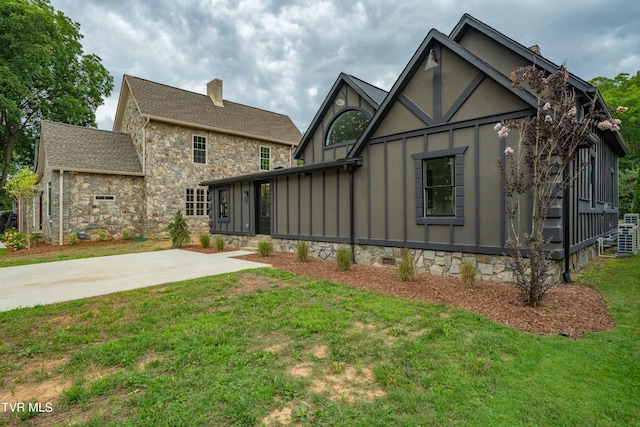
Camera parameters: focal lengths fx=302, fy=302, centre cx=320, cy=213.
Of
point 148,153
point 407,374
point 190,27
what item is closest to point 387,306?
point 407,374

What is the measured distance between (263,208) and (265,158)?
967 centimetres

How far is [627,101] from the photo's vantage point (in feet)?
69.4

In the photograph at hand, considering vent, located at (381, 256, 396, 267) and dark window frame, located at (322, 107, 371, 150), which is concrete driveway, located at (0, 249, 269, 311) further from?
dark window frame, located at (322, 107, 371, 150)

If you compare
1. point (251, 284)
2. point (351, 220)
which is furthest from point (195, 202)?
point (251, 284)

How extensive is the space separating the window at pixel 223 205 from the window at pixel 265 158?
24.3 feet

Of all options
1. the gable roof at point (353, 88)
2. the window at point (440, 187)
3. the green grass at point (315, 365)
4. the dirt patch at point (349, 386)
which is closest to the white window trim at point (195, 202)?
the gable roof at point (353, 88)

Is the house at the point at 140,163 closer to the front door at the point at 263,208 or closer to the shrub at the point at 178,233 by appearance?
the shrub at the point at 178,233

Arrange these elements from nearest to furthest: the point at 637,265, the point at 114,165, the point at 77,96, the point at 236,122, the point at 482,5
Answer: the point at 637,265
the point at 482,5
the point at 114,165
the point at 236,122
the point at 77,96

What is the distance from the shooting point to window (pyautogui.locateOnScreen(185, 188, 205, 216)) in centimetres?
1725

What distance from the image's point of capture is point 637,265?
25.1 feet

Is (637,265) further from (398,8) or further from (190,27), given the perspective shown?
(190,27)

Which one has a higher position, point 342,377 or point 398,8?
point 398,8

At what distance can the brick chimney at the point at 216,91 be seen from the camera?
2041cm

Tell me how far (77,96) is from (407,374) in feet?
94.6
